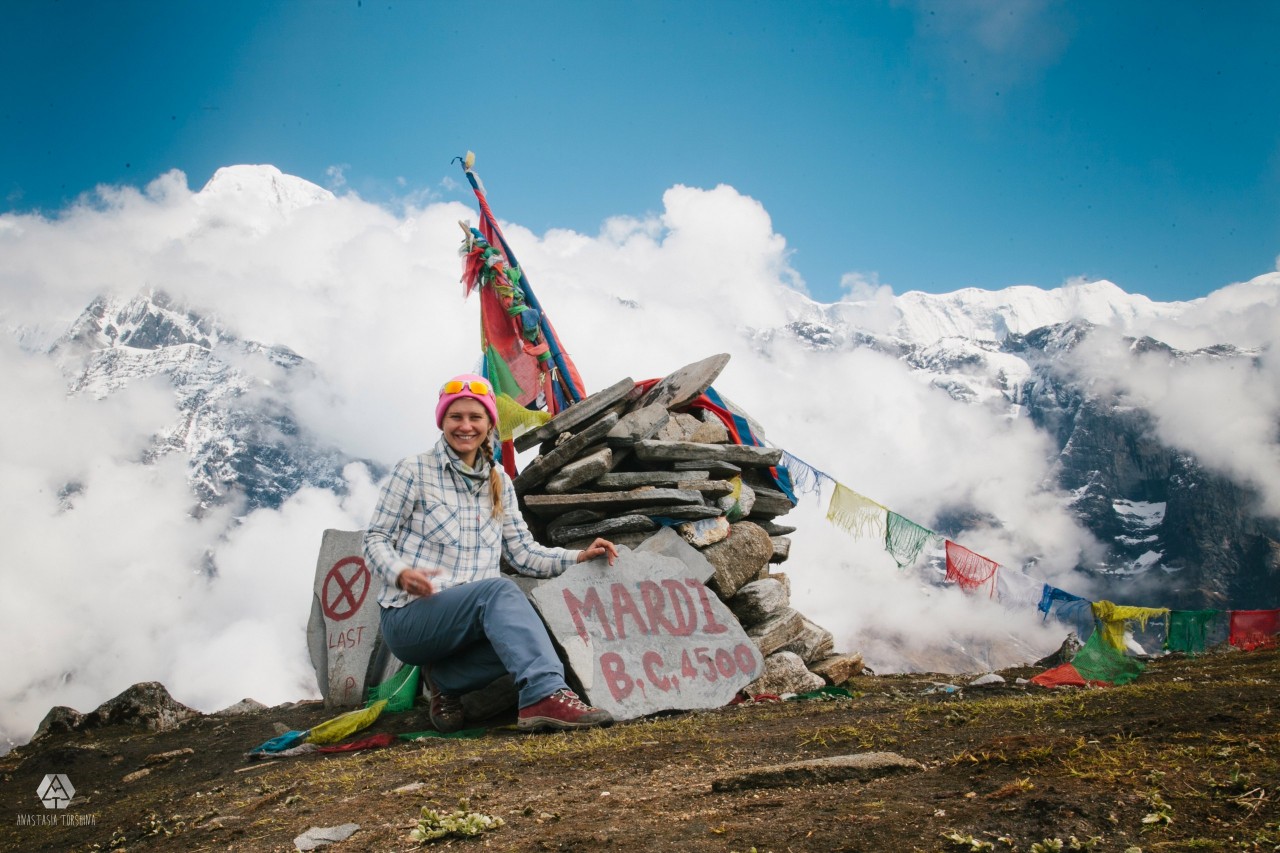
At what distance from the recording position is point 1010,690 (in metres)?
6.57

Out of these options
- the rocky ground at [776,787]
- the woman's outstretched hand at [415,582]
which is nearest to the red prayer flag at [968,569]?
the rocky ground at [776,787]

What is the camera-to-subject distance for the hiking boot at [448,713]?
5.51 m

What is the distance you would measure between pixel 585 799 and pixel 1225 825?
6.59ft

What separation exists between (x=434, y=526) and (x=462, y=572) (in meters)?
0.36

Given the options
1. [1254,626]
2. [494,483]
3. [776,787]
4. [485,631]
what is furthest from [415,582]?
[1254,626]

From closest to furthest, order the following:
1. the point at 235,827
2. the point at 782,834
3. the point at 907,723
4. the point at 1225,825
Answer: the point at 1225,825 → the point at 782,834 → the point at 235,827 → the point at 907,723

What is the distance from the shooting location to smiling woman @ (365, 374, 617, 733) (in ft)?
15.6

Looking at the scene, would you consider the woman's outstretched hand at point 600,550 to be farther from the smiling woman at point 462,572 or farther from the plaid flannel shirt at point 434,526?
the plaid flannel shirt at point 434,526

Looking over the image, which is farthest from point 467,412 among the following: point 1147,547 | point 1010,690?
point 1147,547

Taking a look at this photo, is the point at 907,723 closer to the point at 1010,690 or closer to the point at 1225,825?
the point at 1225,825

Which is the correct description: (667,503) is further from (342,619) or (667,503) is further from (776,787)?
(776,787)

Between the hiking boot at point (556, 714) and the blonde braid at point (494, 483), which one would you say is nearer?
the hiking boot at point (556, 714)

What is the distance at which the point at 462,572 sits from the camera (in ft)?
17.1

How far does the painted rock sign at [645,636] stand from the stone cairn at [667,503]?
555mm
